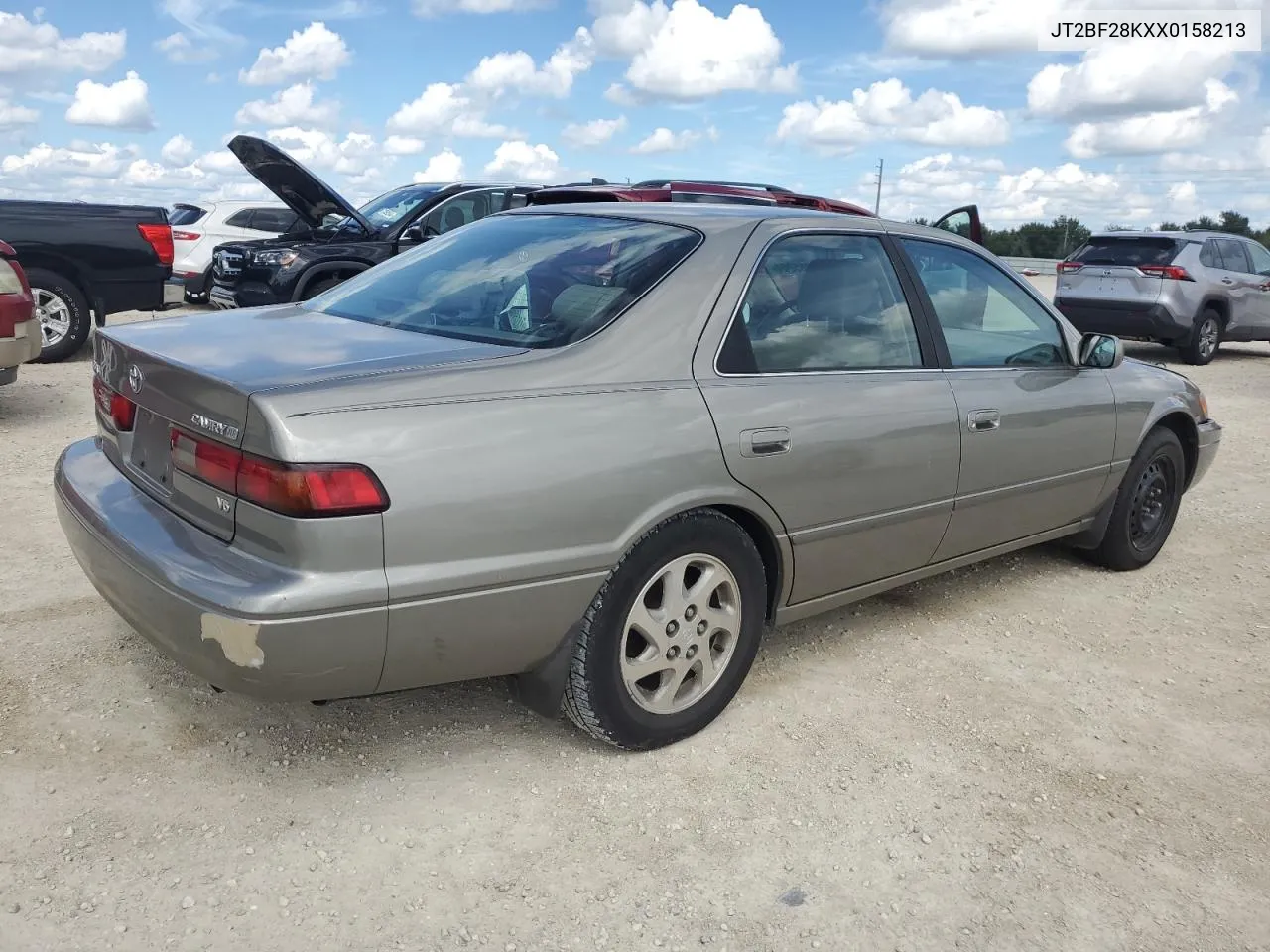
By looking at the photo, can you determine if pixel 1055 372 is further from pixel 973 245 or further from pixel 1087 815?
pixel 1087 815

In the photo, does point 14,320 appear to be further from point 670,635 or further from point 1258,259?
point 1258,259

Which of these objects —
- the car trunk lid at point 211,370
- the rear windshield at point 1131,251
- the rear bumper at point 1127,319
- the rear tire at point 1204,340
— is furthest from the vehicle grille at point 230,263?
the rear tire at point 1204,340

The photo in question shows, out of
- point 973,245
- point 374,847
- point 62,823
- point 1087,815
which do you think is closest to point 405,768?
point 374,847

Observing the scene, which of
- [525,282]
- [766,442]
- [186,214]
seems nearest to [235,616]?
[525,282]

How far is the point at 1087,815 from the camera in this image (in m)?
2.90

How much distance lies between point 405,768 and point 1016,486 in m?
2.44

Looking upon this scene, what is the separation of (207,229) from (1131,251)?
11.5 metres

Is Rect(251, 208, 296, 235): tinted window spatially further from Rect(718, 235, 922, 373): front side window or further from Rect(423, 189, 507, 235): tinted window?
Rect(718, 235, 922, 373): front side window

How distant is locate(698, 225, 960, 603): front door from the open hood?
6.87m

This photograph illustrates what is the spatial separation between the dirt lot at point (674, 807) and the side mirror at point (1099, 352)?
1.09m

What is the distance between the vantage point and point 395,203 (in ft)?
38.5

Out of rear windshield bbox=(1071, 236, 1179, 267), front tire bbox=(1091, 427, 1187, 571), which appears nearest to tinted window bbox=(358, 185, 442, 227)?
rear windshield bbox=(1071, 236, 1179, 267)

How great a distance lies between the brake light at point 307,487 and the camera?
7.71 ft

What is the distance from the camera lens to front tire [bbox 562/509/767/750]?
2850 millimetres
